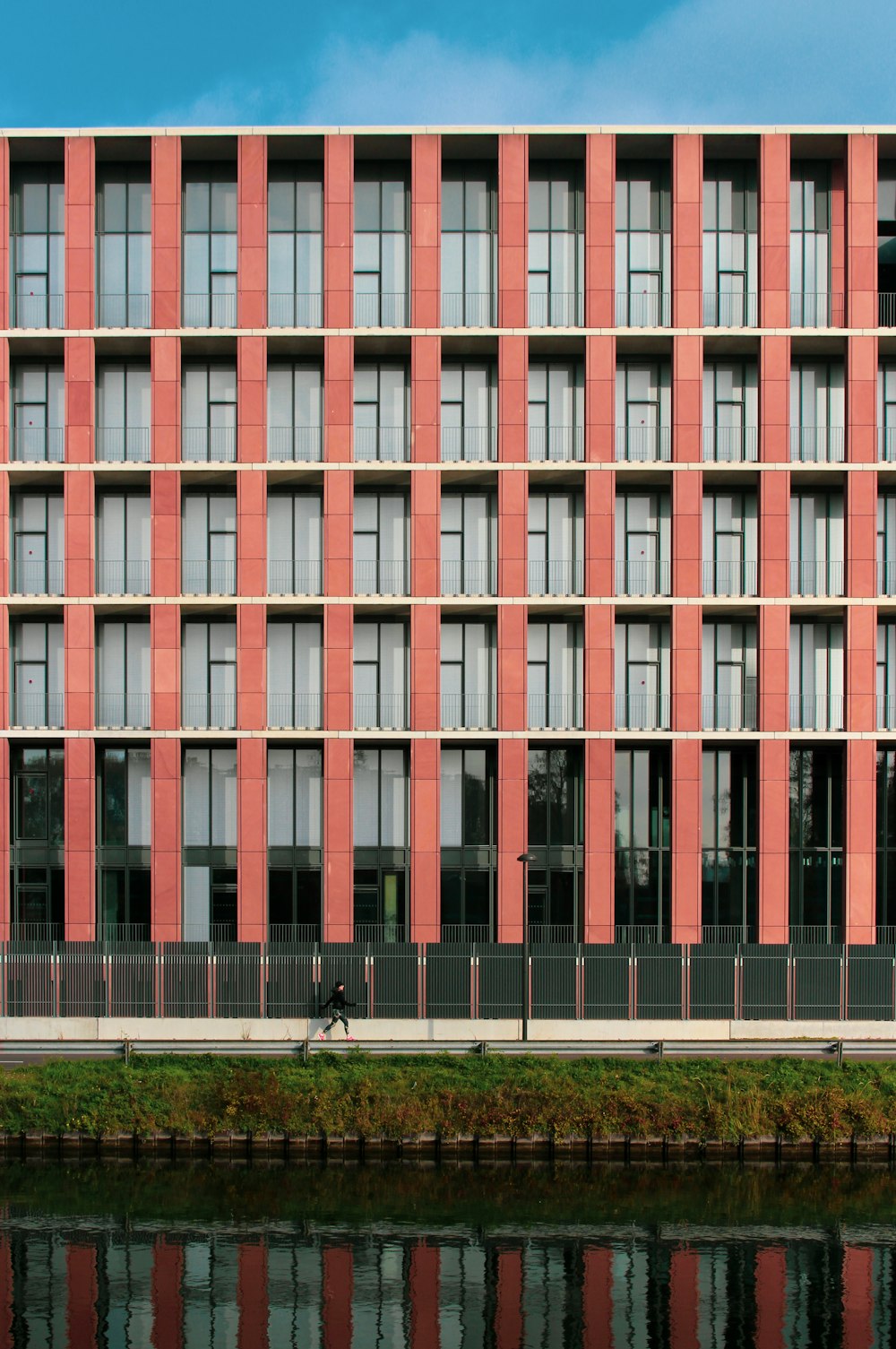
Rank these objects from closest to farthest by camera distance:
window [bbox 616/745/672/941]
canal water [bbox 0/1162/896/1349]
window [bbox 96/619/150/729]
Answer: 1. canal water [bbox 0/1162/896/1349]
2. window [bbox 616/745/672/941]
3. window [bbox 96/619/150/729]

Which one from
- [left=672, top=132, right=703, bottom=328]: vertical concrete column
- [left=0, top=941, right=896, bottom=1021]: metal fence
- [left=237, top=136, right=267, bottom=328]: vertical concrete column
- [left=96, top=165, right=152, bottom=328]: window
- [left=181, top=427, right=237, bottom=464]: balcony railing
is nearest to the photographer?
[left=0, top=941, right=896, bottom=1021]: metal fence

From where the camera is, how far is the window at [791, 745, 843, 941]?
37875mm

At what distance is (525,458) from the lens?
37844 millimetres

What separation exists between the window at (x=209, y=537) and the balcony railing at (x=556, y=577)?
30.8ft

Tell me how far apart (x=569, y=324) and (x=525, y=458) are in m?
4.59

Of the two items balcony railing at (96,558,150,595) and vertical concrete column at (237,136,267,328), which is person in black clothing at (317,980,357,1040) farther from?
vertical concrete column at (237,136,267,328)

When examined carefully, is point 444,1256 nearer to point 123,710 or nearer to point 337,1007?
point 337,1007

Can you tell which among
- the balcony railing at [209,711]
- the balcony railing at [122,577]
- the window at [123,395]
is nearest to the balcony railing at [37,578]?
the balcony railing at [122,577]

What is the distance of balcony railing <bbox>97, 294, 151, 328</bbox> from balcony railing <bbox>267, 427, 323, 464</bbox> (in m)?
5.18

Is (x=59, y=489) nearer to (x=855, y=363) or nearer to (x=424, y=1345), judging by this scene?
(x=855, y=363)

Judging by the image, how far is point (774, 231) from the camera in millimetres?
37875

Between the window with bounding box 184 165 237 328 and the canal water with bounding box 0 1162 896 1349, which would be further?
the window with bounding box 184 165 237 328

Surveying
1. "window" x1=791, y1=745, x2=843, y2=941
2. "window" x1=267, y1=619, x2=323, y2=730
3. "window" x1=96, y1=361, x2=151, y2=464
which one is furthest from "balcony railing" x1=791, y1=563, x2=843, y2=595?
"window" x1=96, y1=361, x2=151, y2=464

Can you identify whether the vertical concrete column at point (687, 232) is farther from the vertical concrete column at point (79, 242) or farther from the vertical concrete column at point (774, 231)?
the vertical concrete column at point (79, 242)
